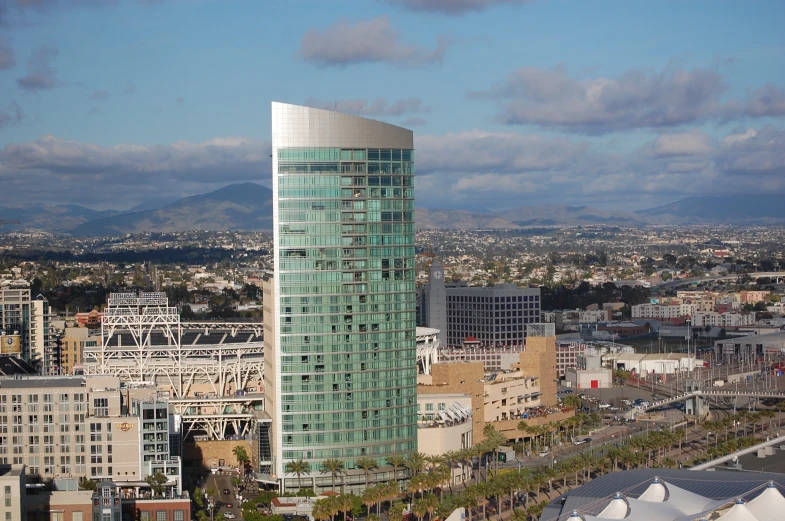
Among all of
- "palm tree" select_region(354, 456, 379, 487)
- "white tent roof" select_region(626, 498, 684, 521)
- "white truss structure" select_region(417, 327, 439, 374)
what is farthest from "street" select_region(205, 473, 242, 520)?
"white truss structure" select_region(417, 327, 439, 374)

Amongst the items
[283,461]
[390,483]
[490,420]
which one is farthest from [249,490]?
[490,420]

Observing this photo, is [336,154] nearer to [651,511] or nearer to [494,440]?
[494,440]

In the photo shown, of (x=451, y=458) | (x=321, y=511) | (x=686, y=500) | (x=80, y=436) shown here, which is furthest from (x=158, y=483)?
(x=686, y=500)

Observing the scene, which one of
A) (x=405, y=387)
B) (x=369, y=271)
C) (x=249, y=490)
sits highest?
(x=369, y=271)

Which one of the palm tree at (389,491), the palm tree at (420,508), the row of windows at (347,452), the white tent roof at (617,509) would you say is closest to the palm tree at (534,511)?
the palm tree at (420,508)

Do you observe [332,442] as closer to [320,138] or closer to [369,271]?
[369,271]

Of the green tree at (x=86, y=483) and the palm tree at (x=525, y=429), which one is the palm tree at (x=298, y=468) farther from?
the palm tree at (x=525, y=429)
